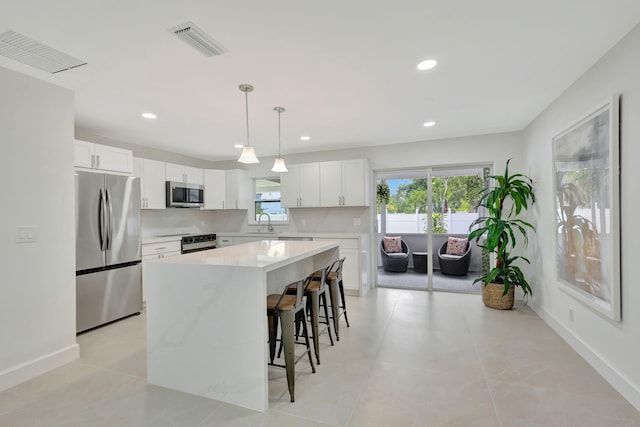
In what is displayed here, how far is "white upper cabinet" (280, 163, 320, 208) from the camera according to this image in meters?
5.11

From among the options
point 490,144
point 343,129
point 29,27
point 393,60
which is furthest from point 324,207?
point 29,27

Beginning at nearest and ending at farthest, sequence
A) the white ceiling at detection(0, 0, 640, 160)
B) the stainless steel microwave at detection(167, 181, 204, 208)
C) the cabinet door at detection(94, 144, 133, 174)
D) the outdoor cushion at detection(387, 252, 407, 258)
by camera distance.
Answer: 1. the white ceiling at detection(0, 0, 640, 160)
2. the cabinet door at detection(94, 144, 133, 174)
3. the stainless steel microwave at detection(167, 181, 204, 208)
4. the outdoor cushion at detection(387, 252, 407, 258)

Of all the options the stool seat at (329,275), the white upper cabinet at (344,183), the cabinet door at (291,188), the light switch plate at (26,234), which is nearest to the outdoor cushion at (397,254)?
the white upper cabinet at (344,183)

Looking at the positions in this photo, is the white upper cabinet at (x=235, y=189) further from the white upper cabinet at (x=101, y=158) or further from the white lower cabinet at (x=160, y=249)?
the white upper cabinet at (x=101, y=158)

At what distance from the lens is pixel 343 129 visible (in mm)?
4105

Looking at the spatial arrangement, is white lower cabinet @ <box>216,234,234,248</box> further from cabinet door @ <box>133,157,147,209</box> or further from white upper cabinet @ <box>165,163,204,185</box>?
cabinet door @ <box>133,157,147,209</box>

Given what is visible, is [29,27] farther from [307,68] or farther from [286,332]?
[286,332]

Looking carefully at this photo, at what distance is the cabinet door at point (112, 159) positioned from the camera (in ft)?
11.4

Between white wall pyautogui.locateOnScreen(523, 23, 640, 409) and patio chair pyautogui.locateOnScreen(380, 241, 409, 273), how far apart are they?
2960 mm

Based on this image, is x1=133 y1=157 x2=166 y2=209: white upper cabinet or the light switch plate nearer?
the light switch plate

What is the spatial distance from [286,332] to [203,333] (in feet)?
1.91

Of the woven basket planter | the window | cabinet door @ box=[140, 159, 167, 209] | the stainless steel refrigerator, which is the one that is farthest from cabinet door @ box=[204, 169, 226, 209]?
the woven basket planter

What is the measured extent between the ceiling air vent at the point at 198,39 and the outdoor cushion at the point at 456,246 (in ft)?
17.5

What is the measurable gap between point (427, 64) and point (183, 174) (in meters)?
4.22
